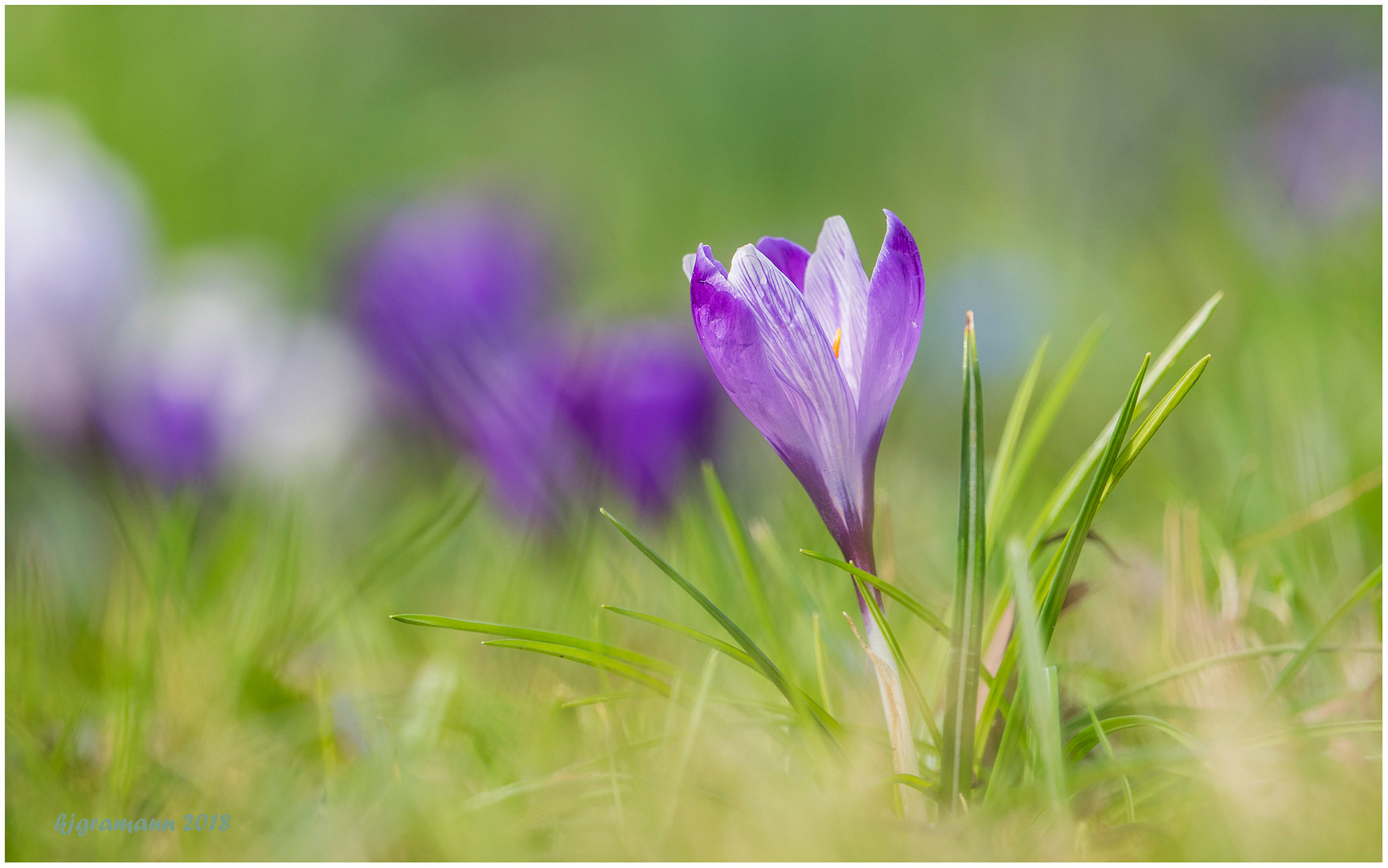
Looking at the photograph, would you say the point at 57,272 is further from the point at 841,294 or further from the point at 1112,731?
the point at 1112,731

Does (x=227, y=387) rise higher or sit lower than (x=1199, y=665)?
lower

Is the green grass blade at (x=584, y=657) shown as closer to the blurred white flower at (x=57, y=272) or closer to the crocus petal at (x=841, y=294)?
the crocus petal at (x=841, y=294)

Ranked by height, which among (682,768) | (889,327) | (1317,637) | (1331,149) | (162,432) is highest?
(1331,149)

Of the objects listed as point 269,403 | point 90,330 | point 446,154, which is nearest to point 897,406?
point 269,403

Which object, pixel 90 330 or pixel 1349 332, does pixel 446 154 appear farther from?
pixel 1349 332

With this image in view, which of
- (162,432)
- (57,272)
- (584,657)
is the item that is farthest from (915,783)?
(57,272)

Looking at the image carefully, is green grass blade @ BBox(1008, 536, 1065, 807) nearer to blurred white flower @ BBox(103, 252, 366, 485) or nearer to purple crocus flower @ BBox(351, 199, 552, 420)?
blurred white flower @ BBox(103, 252, 366, 485)

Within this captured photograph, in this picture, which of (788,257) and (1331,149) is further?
(1331,149)

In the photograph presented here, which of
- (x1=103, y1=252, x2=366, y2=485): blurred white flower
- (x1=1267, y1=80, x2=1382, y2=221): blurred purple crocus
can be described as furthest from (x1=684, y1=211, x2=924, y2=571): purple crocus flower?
(x1=1267, y1=80, x2=1382, y2=221): blurred purple crocus
